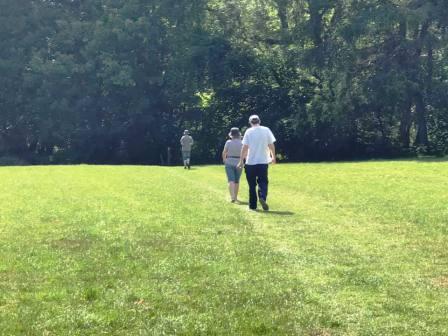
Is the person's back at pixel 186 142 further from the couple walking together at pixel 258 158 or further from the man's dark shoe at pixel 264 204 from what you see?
the man's dark shoe at pixel 264 204

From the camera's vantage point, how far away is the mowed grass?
6297 mm

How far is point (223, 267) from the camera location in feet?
28.2

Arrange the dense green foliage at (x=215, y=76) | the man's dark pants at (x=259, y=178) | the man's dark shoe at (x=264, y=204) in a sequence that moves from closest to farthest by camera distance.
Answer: the man's dark shoe at (x=264, y=204)
the man's dark pants at (x=259, y=178)
the dense green foliage at (x=215, y=76)

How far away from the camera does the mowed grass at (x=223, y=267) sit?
248 inches

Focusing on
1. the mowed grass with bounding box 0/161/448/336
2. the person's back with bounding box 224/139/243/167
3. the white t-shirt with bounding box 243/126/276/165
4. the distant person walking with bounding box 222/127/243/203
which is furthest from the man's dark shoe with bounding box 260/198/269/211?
the person's back with bounding box 224/139/243/167

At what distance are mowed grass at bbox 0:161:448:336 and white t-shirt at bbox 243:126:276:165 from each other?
1185mm

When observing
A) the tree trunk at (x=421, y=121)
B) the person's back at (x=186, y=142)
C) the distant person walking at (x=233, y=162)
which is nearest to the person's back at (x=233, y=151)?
the distant person walking at (x=233, y=162)

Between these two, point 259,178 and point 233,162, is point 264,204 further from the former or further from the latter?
point 233,162

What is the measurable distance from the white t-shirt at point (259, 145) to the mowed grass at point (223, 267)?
3.89 ft

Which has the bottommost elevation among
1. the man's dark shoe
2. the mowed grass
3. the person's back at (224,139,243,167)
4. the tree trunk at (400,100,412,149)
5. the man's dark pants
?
the mowed grass

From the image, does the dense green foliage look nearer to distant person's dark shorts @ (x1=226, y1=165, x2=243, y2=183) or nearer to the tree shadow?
distant person's dark shorts @ (x1=226, y1=165, x2=243, y2=183)

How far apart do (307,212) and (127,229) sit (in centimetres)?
450

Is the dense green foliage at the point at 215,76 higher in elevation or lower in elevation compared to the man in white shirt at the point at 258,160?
higher

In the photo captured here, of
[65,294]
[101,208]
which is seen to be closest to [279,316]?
[65,294]
